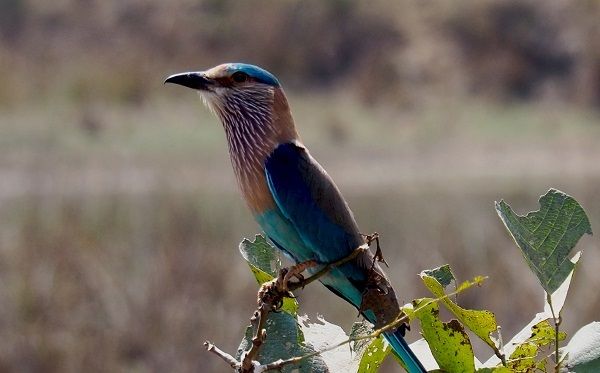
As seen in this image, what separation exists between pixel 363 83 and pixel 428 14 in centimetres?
501

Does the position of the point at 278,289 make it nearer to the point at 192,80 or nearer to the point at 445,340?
the point at 445,340

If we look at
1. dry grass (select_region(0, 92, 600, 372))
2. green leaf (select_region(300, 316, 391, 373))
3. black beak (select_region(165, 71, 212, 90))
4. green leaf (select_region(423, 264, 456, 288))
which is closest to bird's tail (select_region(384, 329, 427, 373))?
green leaf (select_region(300, 316, 391, 373))

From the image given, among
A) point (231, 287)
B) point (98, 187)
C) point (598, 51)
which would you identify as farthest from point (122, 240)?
point (598, 51)

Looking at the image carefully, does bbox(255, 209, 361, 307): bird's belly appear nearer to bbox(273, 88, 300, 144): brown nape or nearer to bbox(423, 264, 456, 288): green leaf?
bbox(273, 88, 300, 144): brown nape

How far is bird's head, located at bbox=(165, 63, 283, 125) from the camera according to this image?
2701 mm

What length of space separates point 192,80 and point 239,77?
0.14 m

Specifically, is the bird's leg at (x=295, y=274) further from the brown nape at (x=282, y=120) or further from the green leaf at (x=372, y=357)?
the brown nape at (x=282, y=120)

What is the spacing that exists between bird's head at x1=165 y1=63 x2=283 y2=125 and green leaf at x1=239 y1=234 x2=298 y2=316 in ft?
2.02

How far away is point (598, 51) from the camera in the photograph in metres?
25.6

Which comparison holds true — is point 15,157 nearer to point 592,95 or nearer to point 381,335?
point 592,95

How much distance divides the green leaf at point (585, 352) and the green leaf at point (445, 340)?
0.13 meters

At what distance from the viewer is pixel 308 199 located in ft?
8.63

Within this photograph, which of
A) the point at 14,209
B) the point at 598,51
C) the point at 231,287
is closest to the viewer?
the point at 231,287

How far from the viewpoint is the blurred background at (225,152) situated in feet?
24.4
